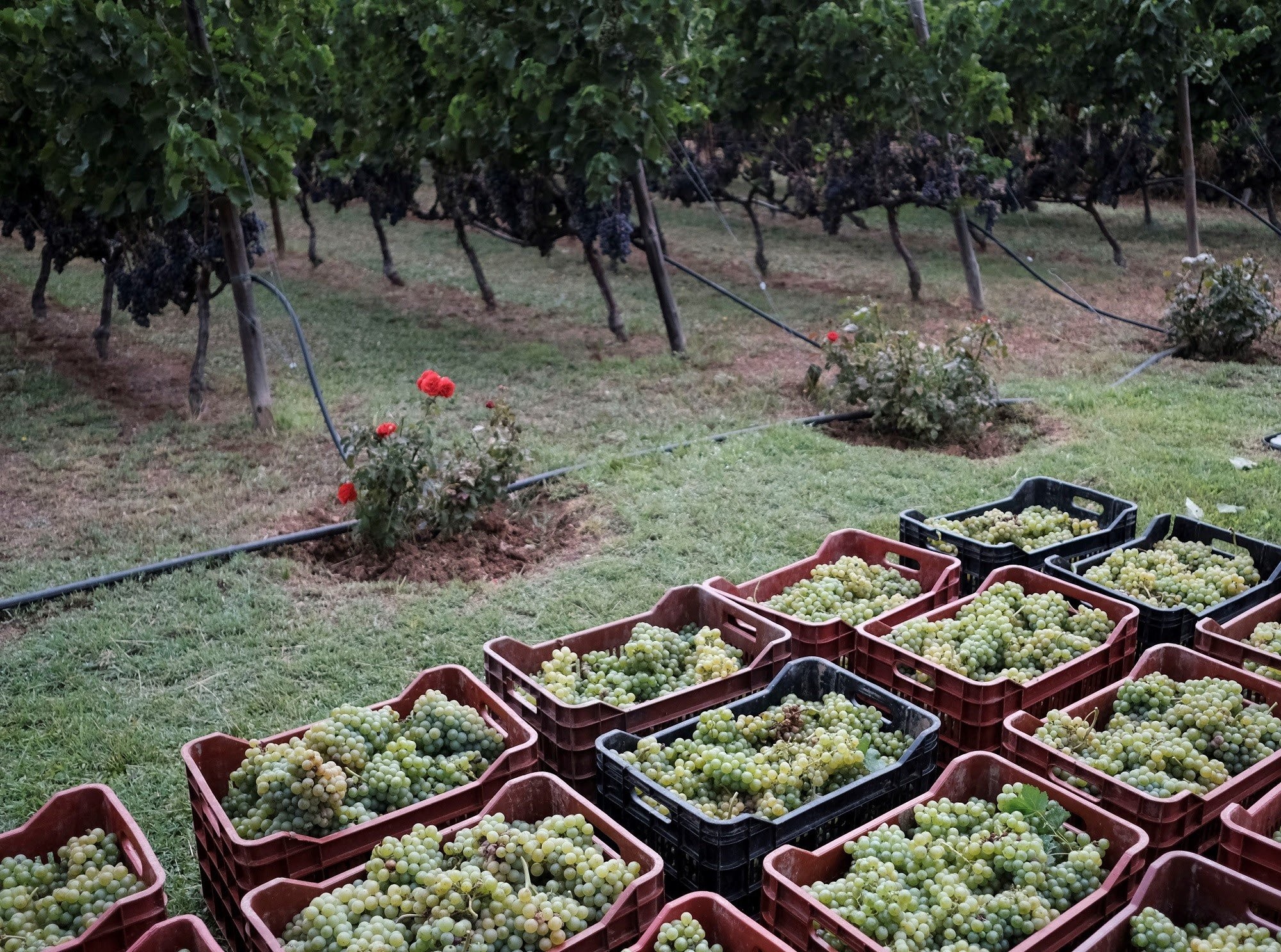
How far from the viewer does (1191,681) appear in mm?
2812

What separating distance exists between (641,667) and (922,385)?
158 inches

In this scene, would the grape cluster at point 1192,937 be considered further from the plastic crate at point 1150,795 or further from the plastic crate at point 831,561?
the plastic crate at point 831,561

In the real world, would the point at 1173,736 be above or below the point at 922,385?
below

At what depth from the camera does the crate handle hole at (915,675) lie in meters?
2.92

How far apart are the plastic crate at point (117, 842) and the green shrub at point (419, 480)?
238 cm

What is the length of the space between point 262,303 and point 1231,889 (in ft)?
34.4

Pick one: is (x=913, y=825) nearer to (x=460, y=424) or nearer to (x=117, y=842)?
(x=117, y=842)

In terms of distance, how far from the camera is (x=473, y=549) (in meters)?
5.07

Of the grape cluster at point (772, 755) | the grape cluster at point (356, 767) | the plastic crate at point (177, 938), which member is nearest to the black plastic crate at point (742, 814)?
the grape cluster at point (772, 755)

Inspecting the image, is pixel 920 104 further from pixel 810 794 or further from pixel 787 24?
pixel 810 794

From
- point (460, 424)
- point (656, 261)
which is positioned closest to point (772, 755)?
point (460, 424)

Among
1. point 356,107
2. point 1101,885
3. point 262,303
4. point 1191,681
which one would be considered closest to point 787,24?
point 356,107

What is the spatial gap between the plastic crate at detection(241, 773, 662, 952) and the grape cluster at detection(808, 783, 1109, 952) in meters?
0.35

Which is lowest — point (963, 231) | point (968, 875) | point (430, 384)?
point (968, 875)
